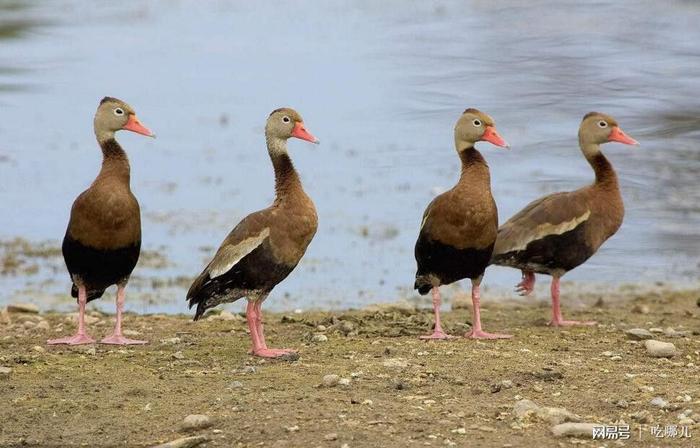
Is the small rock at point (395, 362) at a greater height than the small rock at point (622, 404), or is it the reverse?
the small rock at point (395, 362)

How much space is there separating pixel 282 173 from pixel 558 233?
2.12m

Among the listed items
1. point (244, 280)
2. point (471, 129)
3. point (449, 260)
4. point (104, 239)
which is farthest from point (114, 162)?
point (471, 129)

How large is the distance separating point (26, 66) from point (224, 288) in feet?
37.0

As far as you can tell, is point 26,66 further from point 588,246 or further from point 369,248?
point 588,246

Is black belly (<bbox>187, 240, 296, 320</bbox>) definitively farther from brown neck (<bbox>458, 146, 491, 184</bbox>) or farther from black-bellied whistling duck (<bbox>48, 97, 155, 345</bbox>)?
brown neck (<bbox>458, 146, 491, 184</bbox>)

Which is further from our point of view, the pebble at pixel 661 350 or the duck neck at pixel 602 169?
the duck neck at pixel 602 169

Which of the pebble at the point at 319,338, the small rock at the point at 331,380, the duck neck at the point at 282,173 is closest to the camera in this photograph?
the small rock at the point at 331,380

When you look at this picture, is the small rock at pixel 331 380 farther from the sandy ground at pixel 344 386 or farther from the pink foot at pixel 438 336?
the pink foot at pixel 438 336

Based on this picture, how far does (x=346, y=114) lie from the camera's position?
16.8 m

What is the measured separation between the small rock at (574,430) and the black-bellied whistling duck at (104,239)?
121 inches

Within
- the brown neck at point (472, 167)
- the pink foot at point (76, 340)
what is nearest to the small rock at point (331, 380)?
the pink foot at point (76, 340)

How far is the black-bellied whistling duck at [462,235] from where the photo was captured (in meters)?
9.70

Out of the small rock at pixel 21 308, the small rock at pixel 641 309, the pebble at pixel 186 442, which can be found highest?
the small rock at pixel 641 309

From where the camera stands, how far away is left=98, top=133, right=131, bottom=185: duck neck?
960 cm
